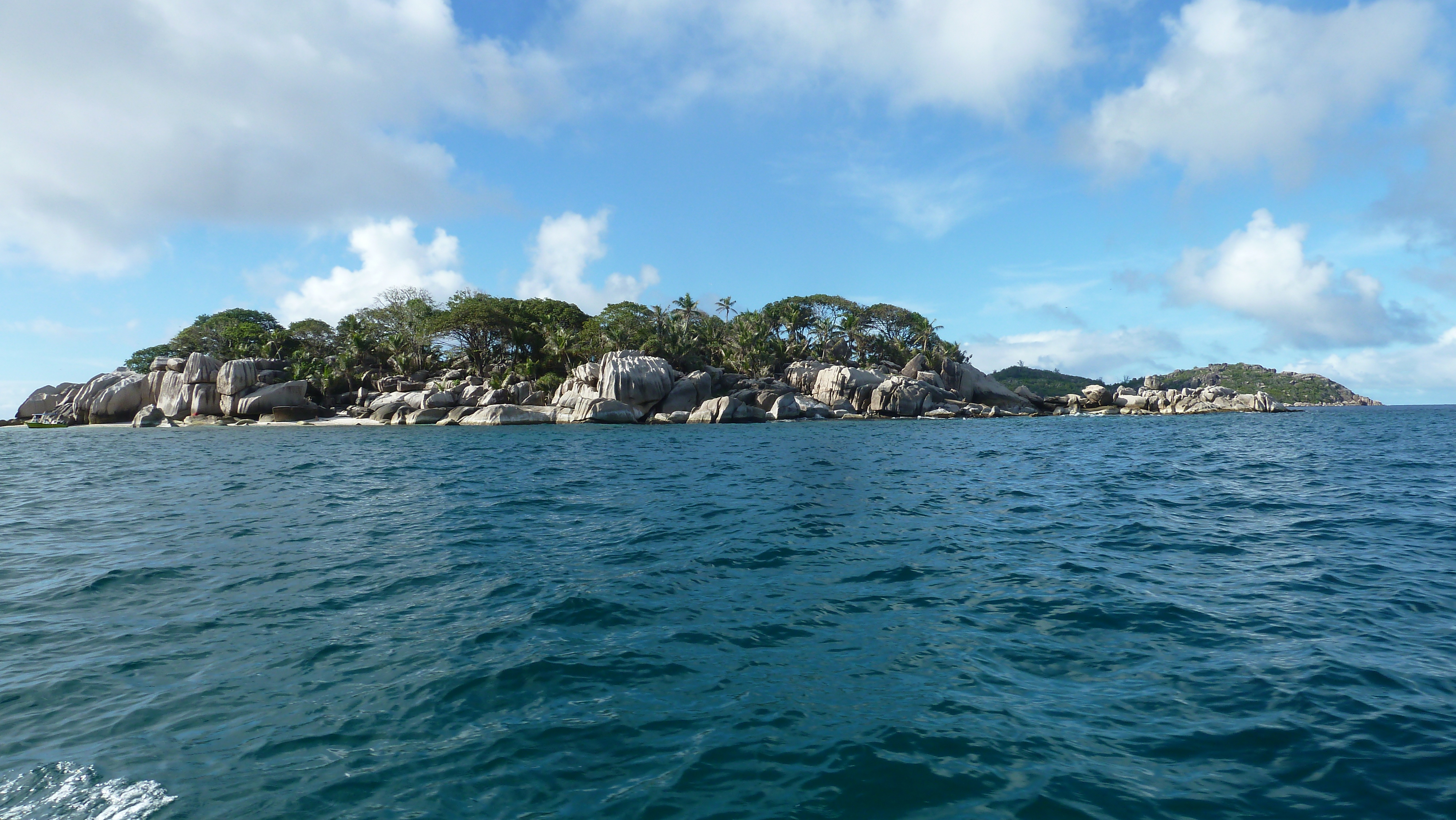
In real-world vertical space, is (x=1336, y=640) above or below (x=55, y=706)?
above

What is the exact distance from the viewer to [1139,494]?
661 inches

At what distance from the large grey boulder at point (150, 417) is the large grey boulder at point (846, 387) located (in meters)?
62.7

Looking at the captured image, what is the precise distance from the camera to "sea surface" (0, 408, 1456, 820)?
426cm

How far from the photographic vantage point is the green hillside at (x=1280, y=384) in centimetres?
16925

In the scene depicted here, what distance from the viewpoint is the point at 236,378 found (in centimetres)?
6044

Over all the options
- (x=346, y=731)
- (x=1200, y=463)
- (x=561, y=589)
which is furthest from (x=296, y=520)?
(x=1200, y=463)

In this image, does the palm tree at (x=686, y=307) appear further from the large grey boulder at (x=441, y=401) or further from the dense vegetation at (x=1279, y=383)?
the dense vegetation at (x=1279, y=383)

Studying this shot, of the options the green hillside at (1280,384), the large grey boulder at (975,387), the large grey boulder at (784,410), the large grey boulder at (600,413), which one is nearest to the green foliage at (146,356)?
the large grey boulder at (600,413)

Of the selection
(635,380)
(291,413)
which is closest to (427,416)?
(291,413)

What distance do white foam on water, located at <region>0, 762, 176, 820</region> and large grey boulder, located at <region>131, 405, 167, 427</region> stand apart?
235ft

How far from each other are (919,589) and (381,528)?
399 inches

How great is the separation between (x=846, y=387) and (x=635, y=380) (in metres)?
23.4

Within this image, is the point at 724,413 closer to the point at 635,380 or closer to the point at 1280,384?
the point at 635,380

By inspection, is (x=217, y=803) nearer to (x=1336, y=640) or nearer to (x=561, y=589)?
(x=561, y=589)
